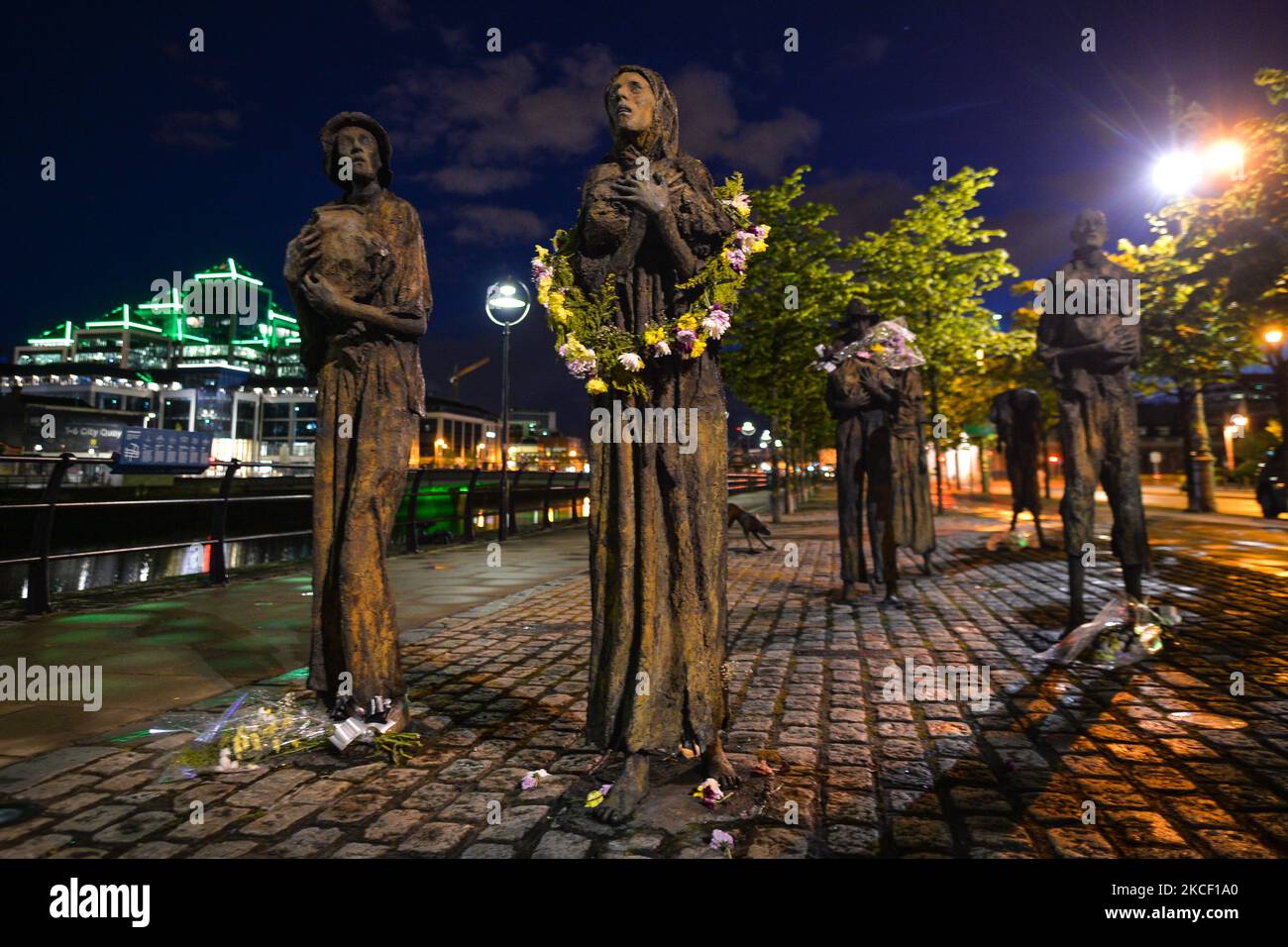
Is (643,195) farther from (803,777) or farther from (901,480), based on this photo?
(901,480)

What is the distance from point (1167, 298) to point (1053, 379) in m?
16.3

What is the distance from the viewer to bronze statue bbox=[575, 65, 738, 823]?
9.49ft

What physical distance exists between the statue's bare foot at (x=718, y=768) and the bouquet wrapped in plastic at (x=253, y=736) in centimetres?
200

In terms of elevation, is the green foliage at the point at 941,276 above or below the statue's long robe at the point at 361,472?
above

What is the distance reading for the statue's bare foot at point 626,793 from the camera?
8.79ft

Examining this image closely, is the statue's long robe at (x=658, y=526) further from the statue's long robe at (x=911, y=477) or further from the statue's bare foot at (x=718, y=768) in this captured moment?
the statue's long robe at (x=911, y=477)

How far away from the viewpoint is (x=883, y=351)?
7863 millimetres

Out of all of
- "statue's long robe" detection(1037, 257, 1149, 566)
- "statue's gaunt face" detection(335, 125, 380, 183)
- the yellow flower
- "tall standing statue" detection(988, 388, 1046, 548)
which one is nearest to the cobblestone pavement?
"statue's long robe" detection(1037, 257, 1149, 566)

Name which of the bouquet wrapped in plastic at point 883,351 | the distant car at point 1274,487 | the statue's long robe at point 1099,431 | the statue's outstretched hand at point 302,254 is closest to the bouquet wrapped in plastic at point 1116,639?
the statue's long robe at point 1099,431

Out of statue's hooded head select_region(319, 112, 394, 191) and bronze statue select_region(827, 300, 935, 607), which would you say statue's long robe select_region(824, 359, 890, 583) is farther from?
statue's hooded head select_region(319, 112, 394, 191)

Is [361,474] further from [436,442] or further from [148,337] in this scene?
[148,337]

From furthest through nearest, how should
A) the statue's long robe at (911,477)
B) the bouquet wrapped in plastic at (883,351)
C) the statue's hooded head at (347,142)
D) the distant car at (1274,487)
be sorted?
the distant car at (1274,487)
the statue's long robe at (911,477)
the bouquet wrapped in plastic at (883,351)
the statue's hooded head at (347,142)

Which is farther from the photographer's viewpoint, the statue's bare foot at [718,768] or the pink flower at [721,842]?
the statue's bare foot at [718,768]

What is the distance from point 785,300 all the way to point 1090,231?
43.3ft
